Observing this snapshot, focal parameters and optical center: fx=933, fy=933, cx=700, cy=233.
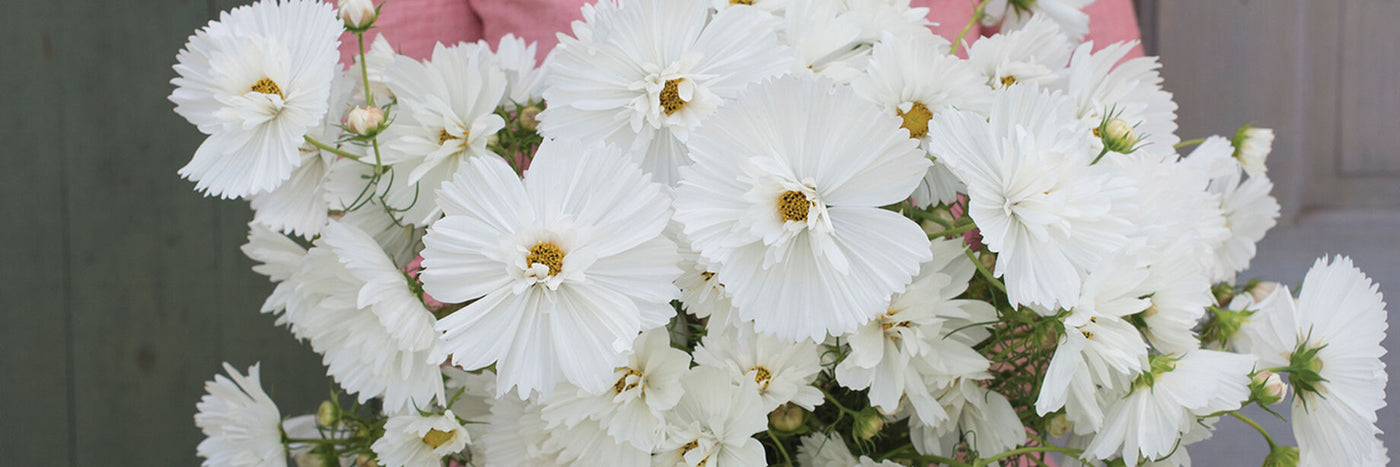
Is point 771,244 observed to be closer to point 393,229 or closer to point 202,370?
point 393,229

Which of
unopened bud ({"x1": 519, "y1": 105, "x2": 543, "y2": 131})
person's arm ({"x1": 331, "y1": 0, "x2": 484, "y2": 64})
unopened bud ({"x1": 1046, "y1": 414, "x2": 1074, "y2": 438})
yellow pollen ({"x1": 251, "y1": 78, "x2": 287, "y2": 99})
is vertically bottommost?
unopened bud ({"x1": 1046, "y1": 414, "x2": 1074, "y2": 438})

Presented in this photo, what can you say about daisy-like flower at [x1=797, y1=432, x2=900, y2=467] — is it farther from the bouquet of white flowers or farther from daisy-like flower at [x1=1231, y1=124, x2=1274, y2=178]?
daisy-like flower at [x1=1231, y1=124, x2=1274, y2=178]

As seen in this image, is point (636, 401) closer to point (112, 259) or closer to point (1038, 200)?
point (1038, 200)

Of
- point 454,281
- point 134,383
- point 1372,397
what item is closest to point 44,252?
point 134,383

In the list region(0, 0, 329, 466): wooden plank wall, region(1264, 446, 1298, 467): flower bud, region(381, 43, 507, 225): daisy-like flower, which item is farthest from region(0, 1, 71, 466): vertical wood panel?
region(1264, 446, 1298, 467): flower bud

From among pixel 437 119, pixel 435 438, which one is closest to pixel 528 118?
pixel 437 119

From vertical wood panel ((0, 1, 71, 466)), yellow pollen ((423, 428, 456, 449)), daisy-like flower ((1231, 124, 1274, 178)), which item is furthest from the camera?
vertical wood panel ((0, 1, 71, 466))
